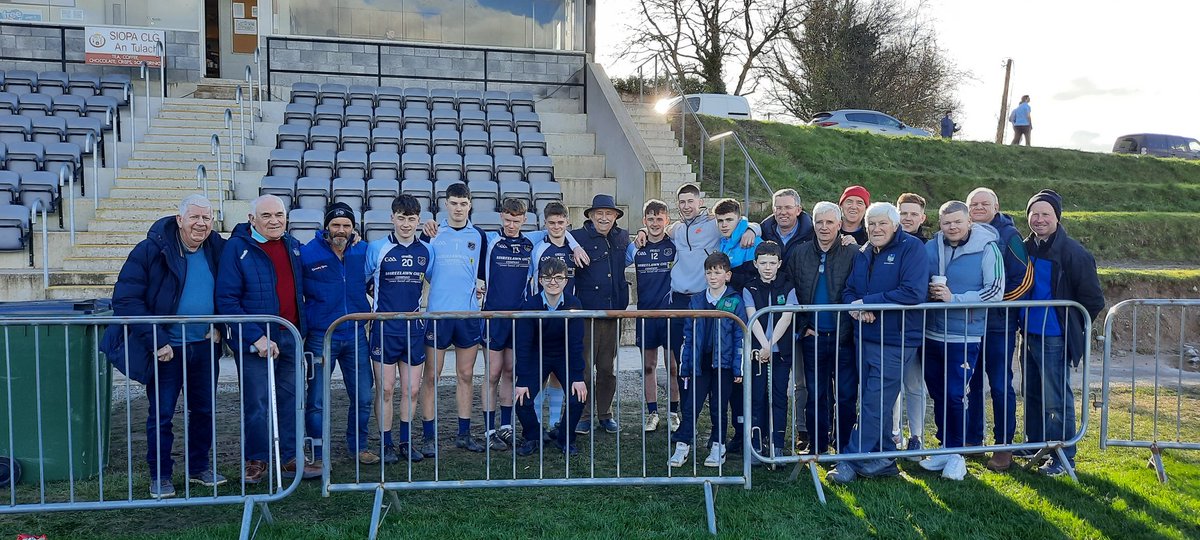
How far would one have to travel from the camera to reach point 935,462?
202 inches

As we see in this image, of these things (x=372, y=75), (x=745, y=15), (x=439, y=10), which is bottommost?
(x=372, y=75)

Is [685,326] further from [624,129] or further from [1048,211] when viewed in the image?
[624,129]

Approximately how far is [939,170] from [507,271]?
15.8 metres

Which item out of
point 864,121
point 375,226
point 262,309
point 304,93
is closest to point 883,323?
point 262,309

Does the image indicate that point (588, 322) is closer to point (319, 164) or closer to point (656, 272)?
point (656, 272)

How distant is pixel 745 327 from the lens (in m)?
4.53

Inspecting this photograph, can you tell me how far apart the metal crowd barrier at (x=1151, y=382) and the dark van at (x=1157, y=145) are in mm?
18819

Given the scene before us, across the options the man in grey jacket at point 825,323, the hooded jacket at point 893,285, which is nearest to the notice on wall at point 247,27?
the man in grey jacket at point 825,323

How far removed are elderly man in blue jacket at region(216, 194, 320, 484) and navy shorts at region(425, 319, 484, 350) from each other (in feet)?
2.62

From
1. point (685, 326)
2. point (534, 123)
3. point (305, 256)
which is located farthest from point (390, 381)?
point (534, 123)

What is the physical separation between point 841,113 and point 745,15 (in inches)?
370

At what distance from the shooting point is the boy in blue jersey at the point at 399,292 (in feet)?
17.2

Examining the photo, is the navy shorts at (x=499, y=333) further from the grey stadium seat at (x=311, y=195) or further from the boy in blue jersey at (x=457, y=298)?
the grey stadium seat at (x=311, y=195)

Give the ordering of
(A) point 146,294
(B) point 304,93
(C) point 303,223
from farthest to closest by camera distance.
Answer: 1. (B) point 304,93
2. (C) point 303,223
3. (A) point 146,294
